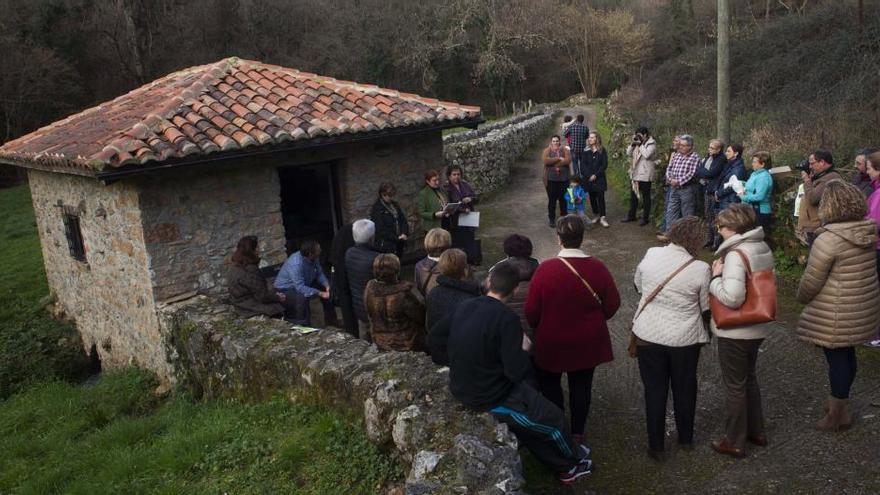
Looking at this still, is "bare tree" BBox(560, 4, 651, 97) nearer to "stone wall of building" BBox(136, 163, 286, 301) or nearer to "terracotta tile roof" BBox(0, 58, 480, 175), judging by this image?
"terracotta tile roof" BBox(0, 58, 480, 175)

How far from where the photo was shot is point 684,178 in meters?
9.61

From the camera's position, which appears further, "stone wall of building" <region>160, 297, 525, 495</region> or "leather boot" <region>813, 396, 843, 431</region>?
"leather boot" <region>813, 396, 843, 431</region>

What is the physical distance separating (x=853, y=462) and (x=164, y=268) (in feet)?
23.1

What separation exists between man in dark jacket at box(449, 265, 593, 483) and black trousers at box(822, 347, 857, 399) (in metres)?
2.11

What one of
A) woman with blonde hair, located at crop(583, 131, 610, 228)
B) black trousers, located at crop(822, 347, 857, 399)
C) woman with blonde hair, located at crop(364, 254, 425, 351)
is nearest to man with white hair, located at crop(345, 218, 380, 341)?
woman with blonde hair, located at crop(364, 254, 425, 351)

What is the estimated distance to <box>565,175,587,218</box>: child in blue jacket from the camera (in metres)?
11.5

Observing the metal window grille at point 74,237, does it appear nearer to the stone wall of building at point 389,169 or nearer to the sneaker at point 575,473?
the stone wall of building at point 389,169

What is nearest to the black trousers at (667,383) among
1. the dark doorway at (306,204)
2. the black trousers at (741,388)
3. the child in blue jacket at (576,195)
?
the black trousers at (741,388)

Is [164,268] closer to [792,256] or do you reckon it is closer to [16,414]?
[16,414]

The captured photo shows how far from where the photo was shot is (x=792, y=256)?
8438 mm

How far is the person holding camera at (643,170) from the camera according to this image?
1088 centimetres

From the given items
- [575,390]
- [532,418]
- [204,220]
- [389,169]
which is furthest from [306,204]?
[532,418]

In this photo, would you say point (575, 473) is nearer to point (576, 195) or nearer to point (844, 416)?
point (844, 416)

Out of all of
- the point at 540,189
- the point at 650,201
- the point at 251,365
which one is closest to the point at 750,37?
the point at 540,189
